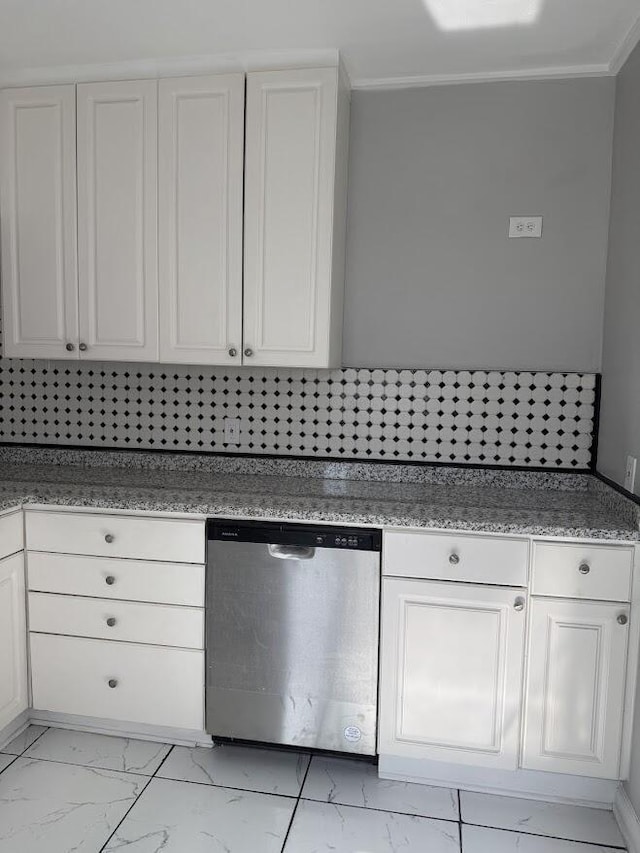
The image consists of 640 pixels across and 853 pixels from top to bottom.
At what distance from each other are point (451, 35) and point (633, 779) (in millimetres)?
2354

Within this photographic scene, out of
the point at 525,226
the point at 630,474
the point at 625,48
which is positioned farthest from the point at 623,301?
the point at 625,48

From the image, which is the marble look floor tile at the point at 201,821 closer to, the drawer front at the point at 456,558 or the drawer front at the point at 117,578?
the drawer front at the point at 117,578

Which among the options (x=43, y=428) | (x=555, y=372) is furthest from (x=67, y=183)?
(x=555, y=372)

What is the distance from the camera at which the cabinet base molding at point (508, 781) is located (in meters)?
1.98

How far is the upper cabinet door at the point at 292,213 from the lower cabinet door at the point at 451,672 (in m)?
0.91

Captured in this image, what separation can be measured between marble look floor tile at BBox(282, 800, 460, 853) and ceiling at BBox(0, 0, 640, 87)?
2.42 m

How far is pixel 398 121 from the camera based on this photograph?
8.13 ft

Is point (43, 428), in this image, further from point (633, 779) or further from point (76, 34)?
point (633, 779)

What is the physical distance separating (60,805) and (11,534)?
0.85 metres

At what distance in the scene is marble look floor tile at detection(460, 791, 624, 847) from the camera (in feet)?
6.11

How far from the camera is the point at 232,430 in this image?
2.67 m

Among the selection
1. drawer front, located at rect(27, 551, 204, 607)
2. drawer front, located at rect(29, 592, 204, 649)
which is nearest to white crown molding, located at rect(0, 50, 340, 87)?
drawer front, located at rect(27, 551, 204, 607)

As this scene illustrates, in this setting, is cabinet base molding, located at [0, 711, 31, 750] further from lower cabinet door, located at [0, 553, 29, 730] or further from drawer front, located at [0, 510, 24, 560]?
drawer front, located at [0, 510, 24, 560]

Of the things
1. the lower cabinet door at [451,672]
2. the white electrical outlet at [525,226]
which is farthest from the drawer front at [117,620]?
the white electrical outlet at [525,226]
